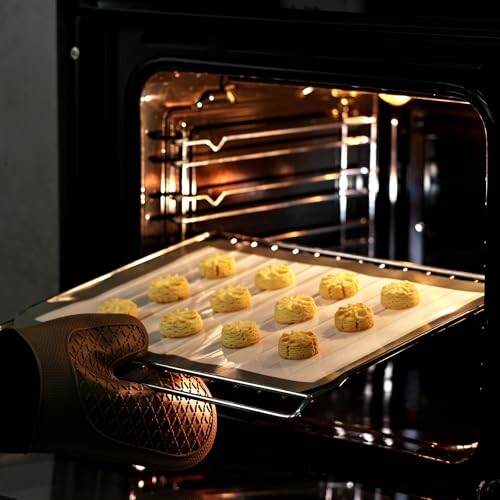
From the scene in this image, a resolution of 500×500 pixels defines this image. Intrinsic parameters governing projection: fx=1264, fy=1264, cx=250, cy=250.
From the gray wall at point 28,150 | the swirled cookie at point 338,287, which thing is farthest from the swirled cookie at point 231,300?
the gray wall at point 28,150

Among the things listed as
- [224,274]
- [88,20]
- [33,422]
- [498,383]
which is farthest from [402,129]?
[33,422]

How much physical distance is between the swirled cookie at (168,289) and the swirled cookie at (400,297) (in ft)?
0.96

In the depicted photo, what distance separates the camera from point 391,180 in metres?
2.03

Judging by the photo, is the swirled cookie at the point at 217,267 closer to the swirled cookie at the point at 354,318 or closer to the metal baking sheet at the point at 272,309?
the metal baking sheet at the point at 272,309

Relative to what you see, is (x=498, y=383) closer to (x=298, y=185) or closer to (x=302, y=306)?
(x=302, y=306)

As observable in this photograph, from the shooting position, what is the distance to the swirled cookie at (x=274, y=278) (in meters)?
1.81

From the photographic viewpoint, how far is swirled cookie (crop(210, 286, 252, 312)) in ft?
5.69

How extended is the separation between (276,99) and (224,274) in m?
0.32

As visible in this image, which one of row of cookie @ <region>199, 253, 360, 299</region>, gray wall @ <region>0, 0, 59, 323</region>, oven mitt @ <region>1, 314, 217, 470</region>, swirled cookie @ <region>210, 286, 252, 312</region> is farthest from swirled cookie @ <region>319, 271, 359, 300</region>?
gray wall @ <region>0, 0, 59, 323</region>

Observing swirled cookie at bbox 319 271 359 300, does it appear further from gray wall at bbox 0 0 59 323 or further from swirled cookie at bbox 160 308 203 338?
gray wall at bbox 0 0 59 323

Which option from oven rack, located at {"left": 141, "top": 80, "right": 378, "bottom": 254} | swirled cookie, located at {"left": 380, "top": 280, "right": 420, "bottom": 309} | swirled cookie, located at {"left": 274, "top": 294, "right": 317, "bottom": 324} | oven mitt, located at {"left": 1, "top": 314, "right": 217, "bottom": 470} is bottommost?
oven mitt, located at {"left": 1, "top": 314, "right": 217, "bottom": 470}

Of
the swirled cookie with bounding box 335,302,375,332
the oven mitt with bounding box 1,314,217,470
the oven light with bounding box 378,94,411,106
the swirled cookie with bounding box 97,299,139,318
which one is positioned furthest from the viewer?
the oven light with bounding box 378,94,411,106

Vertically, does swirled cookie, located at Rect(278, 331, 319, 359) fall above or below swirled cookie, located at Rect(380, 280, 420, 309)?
below

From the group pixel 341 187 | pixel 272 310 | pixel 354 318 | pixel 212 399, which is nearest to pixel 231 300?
pixel 272 310
